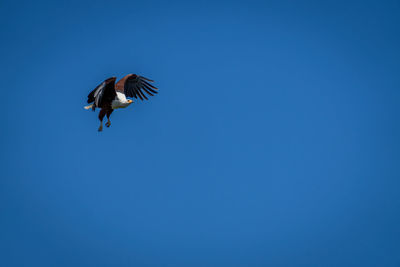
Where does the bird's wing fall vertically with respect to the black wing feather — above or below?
below

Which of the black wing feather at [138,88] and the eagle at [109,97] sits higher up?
the black wing feather at [138,88]

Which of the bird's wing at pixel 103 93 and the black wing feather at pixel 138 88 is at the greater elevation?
the black wing feather at pixel 138 88

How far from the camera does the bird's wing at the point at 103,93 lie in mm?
21047

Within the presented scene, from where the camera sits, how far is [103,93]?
70.6 feet

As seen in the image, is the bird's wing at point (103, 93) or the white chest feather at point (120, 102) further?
the white chest feather at point (120, 102)

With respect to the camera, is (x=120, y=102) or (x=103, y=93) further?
(x=120, y=102)

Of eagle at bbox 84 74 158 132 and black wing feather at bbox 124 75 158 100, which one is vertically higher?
black wing feather at bbox 124 75 158 100

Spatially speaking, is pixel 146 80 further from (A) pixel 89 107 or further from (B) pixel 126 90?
(A) pixel 89 107

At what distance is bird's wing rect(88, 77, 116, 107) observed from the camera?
21047 mm

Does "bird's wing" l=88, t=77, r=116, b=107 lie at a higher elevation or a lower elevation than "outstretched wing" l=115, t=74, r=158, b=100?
lower

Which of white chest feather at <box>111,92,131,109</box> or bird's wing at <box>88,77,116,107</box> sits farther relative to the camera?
white chest feather at <box>111,92,131,109</box>

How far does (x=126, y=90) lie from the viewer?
2509 cm

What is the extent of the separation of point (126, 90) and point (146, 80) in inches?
46.4

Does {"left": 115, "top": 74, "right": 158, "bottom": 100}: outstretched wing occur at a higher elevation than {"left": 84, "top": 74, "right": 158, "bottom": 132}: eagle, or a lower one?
higher
